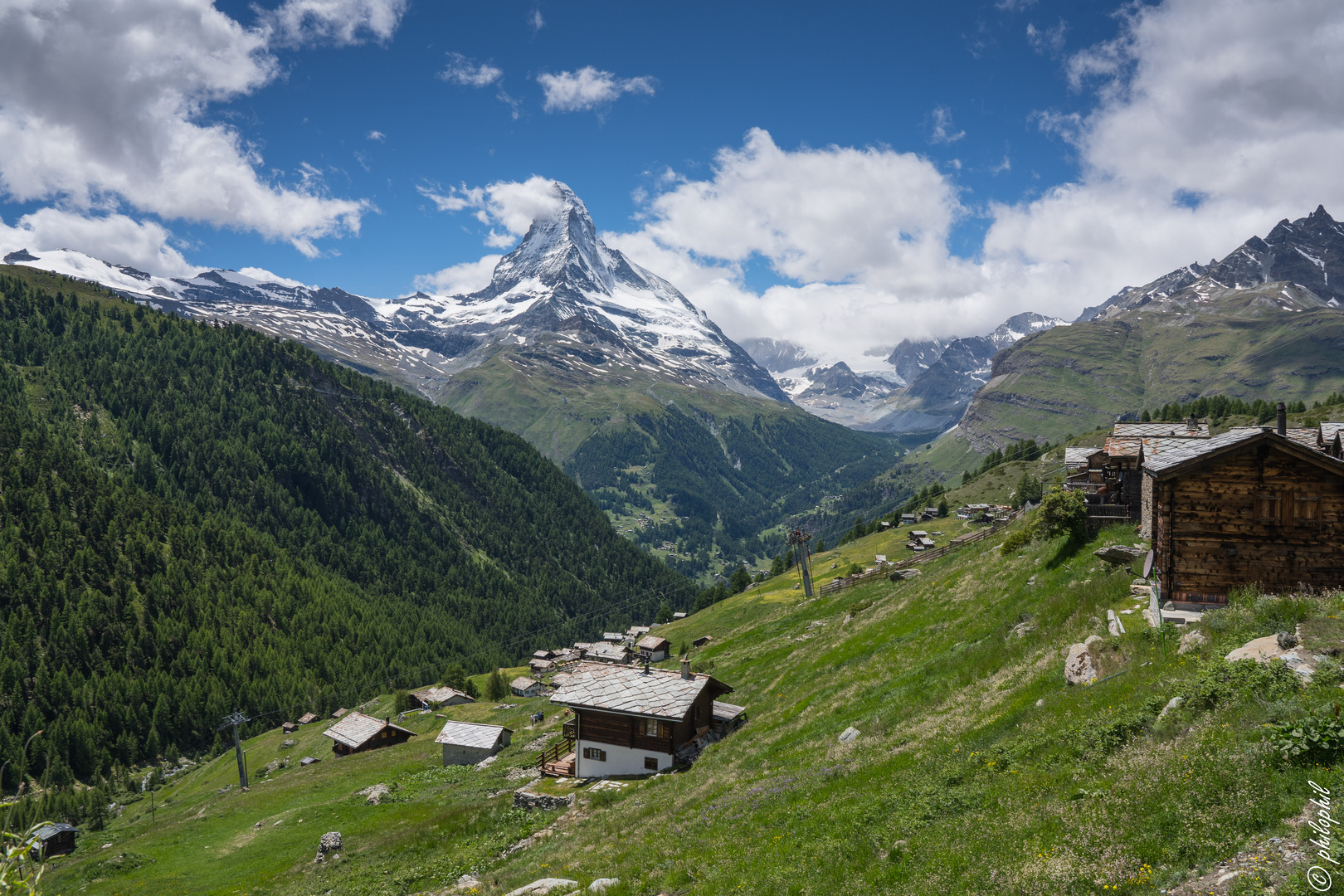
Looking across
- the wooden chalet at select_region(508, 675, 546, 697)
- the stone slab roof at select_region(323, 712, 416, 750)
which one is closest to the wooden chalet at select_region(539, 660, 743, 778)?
the stone slab roof at select_region(323, 712, 416, 750)

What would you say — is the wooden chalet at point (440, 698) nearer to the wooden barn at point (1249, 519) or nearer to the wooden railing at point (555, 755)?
the wooden railing at point (555, 755)

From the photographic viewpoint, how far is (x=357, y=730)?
10450cm

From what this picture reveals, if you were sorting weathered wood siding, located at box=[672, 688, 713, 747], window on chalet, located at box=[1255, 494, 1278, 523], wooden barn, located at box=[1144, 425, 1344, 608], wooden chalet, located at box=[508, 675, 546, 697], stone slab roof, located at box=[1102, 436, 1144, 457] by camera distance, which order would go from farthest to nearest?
wooden chalet, located at box=[508, 675, 546, 697], weathered wood siding, located at box=[672, 688, 713, 747], stone slab roof, located at box=[1102, 436, 1144, 457], window on chalet, located at box=[1255, 494, 1278, 523], wooden barn, located at box=[1144, 425, 1344, 608]

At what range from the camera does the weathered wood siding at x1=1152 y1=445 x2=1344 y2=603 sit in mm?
27656

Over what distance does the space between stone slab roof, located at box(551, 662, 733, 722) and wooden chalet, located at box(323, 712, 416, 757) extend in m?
68.1

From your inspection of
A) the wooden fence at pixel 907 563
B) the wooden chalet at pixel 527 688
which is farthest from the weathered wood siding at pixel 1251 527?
the wooden chalet at pixel 527 688

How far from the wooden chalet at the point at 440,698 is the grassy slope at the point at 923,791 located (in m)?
66.0

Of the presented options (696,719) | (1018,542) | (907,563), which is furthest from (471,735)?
(1018,542)

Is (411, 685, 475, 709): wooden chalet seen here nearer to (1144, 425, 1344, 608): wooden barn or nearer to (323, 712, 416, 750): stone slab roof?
(323, 712, 416, 750): stone slab roof

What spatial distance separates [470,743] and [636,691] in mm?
35846

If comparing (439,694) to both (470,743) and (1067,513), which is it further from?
(1067,513)

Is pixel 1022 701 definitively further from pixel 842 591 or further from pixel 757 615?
pixel 757 615

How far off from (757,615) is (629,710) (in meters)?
73.0

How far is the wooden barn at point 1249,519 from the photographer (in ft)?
90.7
